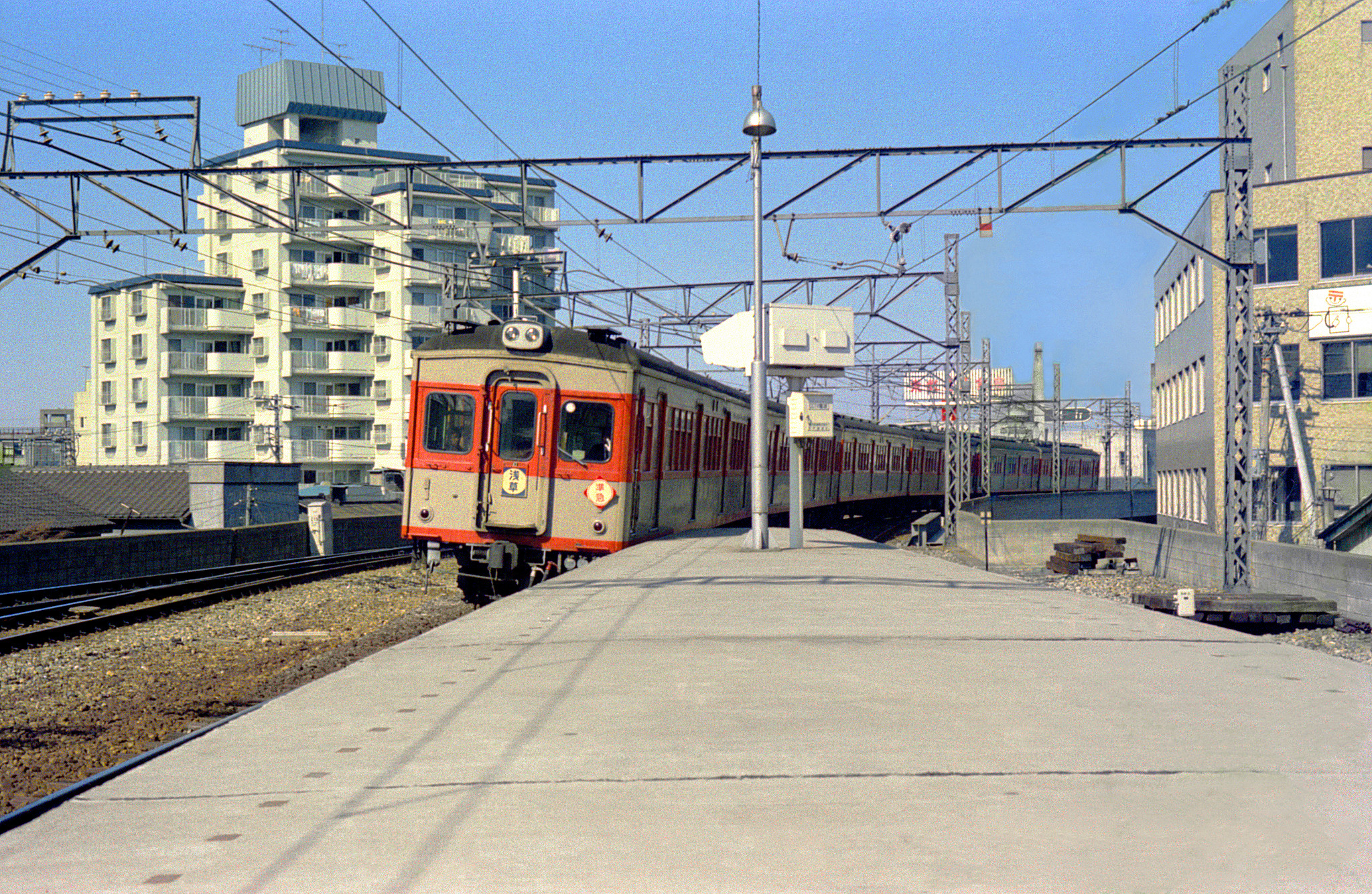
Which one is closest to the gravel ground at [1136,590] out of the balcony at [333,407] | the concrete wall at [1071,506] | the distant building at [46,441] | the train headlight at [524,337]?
the train headlight at [524,337]

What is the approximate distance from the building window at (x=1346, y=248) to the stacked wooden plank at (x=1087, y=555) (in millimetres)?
8713

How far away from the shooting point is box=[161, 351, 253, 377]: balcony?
6216 cm

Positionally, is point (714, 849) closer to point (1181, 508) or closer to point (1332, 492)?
point (1332, 492)

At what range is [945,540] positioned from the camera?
116 feet

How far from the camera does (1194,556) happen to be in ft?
81.8

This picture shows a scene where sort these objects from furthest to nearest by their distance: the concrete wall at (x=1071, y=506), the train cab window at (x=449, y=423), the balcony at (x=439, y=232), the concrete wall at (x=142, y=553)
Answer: the balcony at (x=439, y=232) → the concrete wall at (x=1071, y=506) → the concrete wall at (x=142, y=553) → the train cab window at (x=449, y=423)

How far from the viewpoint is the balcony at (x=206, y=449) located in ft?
204

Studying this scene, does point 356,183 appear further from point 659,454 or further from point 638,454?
point 638,454

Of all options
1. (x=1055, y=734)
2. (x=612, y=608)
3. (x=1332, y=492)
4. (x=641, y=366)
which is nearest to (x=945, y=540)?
(x=1332, y=492)

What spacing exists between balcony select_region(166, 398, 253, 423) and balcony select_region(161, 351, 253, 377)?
1359mm

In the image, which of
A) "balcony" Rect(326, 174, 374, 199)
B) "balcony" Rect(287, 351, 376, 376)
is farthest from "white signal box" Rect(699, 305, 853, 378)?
"balcony" Rect(326, 174, 374, 199)

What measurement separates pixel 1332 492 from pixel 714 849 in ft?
101

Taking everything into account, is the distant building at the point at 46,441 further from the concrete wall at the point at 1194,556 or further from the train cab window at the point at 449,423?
the train cab window at the point at 449,423

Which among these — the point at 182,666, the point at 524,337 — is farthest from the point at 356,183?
the point at 182,666
